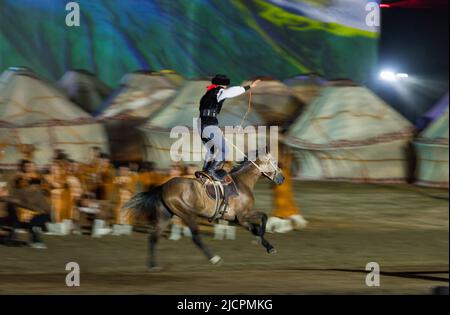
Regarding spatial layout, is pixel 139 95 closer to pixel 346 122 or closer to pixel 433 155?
pixel 346 122

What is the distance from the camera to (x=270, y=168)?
36.3ft

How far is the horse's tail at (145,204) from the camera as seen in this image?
11062 millimetres

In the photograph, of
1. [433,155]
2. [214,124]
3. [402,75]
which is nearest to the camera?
[214,124]

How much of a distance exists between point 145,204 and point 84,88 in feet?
43.7

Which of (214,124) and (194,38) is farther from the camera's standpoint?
(194,38)

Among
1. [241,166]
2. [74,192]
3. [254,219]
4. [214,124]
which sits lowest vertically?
[254,219]

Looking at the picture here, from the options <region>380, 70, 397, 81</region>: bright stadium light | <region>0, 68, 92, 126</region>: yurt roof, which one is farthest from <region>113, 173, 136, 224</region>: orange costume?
<region>380, 70, 397, 81</region>: bright stadium light

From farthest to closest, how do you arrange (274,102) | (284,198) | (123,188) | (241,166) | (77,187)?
(274,102) → (284,198) → (123,188) → (77,187) → (241,166)

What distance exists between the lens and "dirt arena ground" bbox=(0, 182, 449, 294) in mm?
10461

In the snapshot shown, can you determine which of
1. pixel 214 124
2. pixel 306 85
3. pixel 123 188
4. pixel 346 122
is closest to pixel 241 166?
pixel 214 124

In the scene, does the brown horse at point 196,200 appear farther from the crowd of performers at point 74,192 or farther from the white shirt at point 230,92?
the crowd of performers at point 74,192

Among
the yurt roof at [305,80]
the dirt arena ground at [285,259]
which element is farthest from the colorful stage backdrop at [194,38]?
the dirt arena ground at [285,259]

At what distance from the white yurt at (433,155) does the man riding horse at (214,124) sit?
33.3 feet
